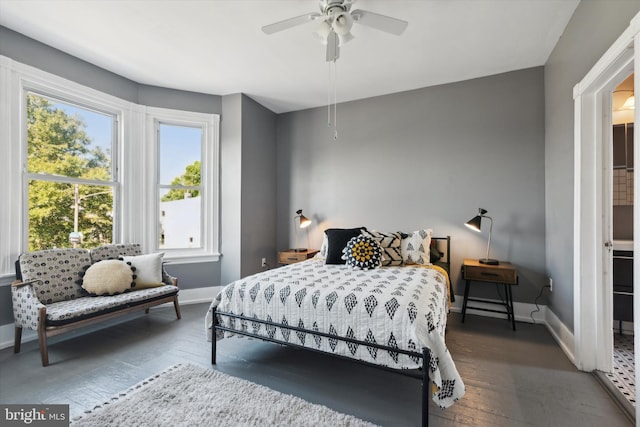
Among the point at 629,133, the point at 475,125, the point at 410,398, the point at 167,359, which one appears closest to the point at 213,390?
the point at 167,359

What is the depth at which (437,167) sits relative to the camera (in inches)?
147

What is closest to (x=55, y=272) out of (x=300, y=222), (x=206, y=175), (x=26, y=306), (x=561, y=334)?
(x=26, y=306)

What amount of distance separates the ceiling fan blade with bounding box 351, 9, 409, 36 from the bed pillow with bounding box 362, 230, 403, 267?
77.5 inches

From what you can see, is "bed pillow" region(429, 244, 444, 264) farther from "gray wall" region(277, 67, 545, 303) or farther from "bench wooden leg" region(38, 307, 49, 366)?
"bench wooden leg" region(38, 307, 49, 366)

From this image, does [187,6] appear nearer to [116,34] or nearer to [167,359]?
[116,34]

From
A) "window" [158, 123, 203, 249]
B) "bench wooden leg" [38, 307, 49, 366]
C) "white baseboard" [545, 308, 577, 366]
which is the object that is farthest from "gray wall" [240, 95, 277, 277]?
"white baseboard" [545, 308, 577, 366]

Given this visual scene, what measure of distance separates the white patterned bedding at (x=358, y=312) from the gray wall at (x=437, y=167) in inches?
55.9

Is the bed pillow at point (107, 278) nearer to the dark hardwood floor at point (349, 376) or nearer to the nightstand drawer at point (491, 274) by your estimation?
the dark hardwood floor at point (349, 376)

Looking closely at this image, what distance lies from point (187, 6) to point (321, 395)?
313cm

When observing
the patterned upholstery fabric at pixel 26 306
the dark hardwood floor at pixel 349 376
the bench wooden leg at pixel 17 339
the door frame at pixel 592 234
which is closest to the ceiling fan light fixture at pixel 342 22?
the door frame at pixel 592 234

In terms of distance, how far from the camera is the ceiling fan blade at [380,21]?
6.59 feet

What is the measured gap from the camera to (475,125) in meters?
3.54

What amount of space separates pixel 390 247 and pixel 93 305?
9.58 feet

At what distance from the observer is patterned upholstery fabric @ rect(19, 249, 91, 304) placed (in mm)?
2609
